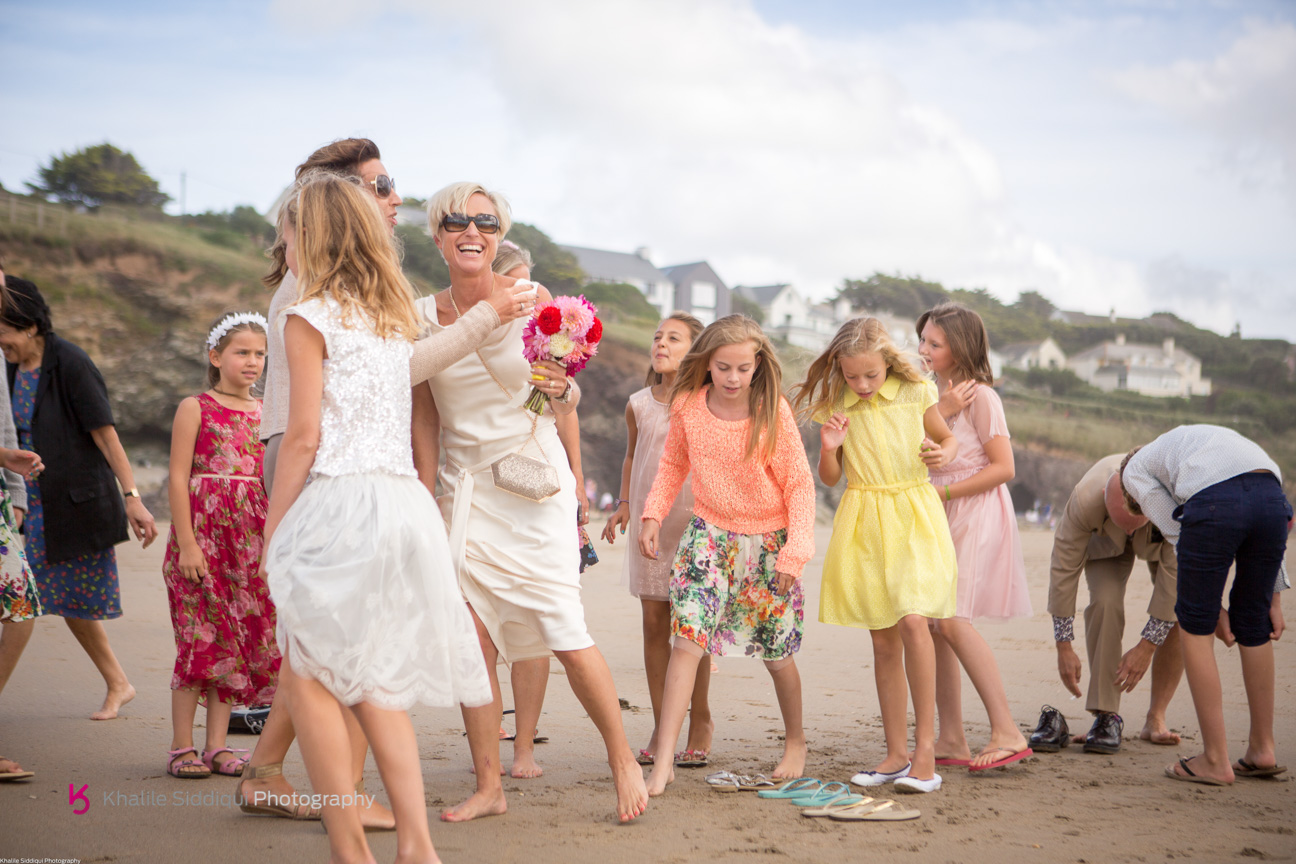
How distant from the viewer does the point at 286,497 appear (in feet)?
Result: 8.55

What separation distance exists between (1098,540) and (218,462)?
14.3ft

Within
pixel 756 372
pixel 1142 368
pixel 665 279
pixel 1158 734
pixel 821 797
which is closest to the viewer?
pixel 821 797

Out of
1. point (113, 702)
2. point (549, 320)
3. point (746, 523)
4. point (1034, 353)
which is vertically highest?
point (1034, 353)

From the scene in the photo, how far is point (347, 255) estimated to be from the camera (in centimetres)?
273

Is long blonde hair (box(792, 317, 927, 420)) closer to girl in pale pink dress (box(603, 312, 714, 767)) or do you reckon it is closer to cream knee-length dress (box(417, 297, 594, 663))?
girl in pale pink dress (box(603, 312, 714, 767))

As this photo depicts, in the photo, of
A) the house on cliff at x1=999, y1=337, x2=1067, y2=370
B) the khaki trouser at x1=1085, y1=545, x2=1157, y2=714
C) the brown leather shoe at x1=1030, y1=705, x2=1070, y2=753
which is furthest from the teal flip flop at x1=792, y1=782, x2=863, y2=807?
the house on cliff at x1=999, y1=337, x2=1067, y2=370

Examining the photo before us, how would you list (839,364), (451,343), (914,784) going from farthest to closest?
(839,364) < (914,784) < (451,343)

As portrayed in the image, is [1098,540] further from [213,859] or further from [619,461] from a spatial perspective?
[619,461]

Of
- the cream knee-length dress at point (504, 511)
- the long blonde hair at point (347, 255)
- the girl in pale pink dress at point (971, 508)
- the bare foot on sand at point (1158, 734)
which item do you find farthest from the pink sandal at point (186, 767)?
the bare foot on sand at point (1158, 734)

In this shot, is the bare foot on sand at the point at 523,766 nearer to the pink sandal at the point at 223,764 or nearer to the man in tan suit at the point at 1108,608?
the pink sandal at the point at 223,764

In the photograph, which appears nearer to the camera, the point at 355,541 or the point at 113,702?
the point at 355,541

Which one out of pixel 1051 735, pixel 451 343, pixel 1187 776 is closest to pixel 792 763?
pixel 1051 735

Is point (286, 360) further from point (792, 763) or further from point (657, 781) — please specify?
point (792, 763)

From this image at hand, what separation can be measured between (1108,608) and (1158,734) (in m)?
0.68
